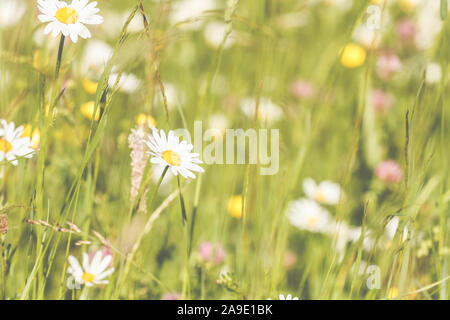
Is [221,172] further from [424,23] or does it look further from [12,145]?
[424,23]

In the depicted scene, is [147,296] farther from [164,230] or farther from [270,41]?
[270,41]

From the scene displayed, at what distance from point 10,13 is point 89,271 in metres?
0.73

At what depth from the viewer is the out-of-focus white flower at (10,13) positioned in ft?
3.35

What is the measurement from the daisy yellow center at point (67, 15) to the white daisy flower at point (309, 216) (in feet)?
2.15

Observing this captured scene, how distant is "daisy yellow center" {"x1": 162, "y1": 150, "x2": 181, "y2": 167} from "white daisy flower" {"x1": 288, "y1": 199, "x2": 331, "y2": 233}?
51 centimetres

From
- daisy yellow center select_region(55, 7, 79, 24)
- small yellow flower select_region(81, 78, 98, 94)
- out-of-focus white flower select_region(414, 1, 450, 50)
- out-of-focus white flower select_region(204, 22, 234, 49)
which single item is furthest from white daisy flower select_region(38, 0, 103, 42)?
out-of-focus white flower select_region(414, 1, 450, 50)

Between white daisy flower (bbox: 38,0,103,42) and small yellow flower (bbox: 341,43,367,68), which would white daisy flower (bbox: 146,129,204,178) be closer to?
white daisy flower (bbox: 38,0,103,42)

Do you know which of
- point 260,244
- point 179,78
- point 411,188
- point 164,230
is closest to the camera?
point 411,188

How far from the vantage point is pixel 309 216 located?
1078 millimetres

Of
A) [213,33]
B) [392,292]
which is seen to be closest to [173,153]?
[392,292]

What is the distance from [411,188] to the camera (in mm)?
636

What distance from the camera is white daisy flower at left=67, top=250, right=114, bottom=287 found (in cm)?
67

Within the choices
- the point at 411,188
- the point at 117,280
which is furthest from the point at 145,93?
the point at 411,188
